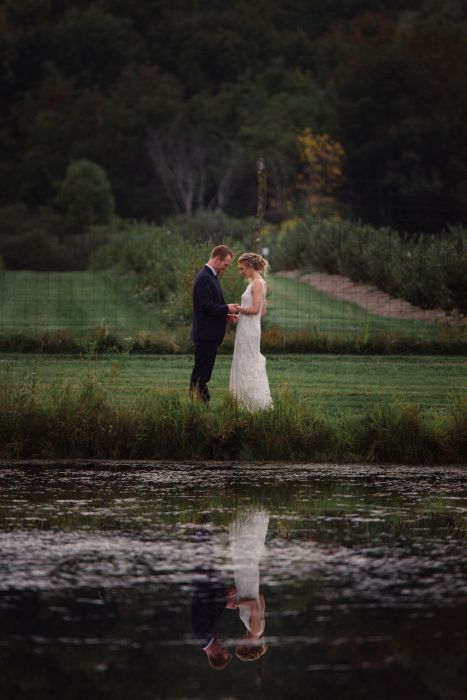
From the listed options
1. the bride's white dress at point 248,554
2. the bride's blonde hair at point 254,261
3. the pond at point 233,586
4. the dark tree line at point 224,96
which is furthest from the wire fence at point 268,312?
the dark tree line at point 224,96

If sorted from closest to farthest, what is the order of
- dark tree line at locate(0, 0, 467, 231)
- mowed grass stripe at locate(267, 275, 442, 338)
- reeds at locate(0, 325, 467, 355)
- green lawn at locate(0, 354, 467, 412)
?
green lawn at locate(0, 354, 467, 412), reeds at locate(0, 325, 467, 355), mowed grass stripe at locate(267, 275, 442, 338), dark tree line at locate(0, 0, 467, 231)

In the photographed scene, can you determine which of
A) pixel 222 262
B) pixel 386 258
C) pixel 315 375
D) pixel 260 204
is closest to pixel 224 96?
pixel 386 258

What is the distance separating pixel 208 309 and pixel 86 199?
6549 centimetres

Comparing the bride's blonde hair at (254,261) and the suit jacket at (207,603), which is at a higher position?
the bride's blonde hair at (254,261)

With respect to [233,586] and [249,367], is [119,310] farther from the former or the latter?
[233,586]

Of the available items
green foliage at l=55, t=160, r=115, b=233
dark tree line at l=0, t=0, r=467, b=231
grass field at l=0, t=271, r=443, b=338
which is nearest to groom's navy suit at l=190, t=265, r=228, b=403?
grass field at l=0, t=271, r=443, b=338

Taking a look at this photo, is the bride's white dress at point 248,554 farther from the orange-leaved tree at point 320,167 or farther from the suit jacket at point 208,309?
the orange-leaved tree at point 320,167

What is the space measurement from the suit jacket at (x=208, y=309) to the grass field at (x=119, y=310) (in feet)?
28.8

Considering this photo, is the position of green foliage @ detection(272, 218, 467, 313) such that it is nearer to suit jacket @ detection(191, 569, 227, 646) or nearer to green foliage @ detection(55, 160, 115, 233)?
suit jacket @ detection(191, 569, 227, 646)

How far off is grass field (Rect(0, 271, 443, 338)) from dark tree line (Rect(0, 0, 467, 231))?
29.4 metres

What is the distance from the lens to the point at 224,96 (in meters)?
92.4

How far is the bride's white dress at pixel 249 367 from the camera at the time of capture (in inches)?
574

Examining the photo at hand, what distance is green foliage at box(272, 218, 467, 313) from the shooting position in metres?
30.1

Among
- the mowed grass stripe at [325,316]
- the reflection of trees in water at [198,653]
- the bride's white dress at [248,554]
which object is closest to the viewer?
the reflection of trees in water at [198,653]
